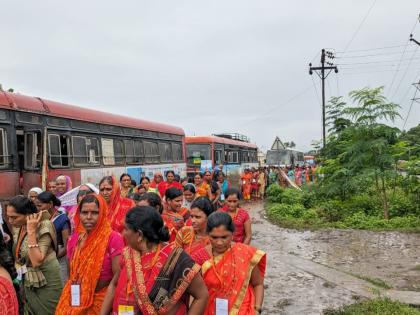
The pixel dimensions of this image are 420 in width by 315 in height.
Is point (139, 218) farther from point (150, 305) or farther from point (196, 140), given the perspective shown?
point (196, 140)

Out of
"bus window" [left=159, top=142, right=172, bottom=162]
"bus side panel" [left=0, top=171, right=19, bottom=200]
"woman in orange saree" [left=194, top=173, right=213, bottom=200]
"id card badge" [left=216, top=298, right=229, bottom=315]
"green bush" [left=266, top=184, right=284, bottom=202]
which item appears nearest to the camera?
"id card badge" [left=216, top=298, right=229, bottom=315]

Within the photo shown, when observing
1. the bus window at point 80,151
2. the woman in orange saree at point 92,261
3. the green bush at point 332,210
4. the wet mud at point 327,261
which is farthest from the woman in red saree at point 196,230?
the green bush at point 332,210

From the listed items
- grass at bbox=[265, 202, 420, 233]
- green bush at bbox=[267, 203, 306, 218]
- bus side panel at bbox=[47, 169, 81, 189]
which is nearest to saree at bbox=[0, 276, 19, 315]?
bus side panel at bbox=[47, 169, 81, 189]

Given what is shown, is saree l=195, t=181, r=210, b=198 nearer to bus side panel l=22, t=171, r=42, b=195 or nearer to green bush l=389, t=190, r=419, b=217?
bus side panel l=22, t=171, r=42, b=195

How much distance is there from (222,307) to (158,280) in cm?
69

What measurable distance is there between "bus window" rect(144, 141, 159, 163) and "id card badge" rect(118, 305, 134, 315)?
1196 cm

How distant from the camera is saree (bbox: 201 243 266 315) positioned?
315 centimetres

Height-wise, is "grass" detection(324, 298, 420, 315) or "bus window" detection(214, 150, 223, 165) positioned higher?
"bus window" detection(214, 150, 223, 165)

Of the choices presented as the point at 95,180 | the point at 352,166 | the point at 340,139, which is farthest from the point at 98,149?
the point at 340,139

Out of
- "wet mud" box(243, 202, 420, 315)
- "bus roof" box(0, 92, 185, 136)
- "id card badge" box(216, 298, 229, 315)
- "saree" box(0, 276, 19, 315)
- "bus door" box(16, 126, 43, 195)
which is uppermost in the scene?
"bus roof" box(0, 92, 185, 136)

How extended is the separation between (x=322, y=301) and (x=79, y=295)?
12.8 feet

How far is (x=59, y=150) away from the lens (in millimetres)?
10086

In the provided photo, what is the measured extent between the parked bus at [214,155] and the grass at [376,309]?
41.9ft

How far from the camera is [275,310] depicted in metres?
5.78
